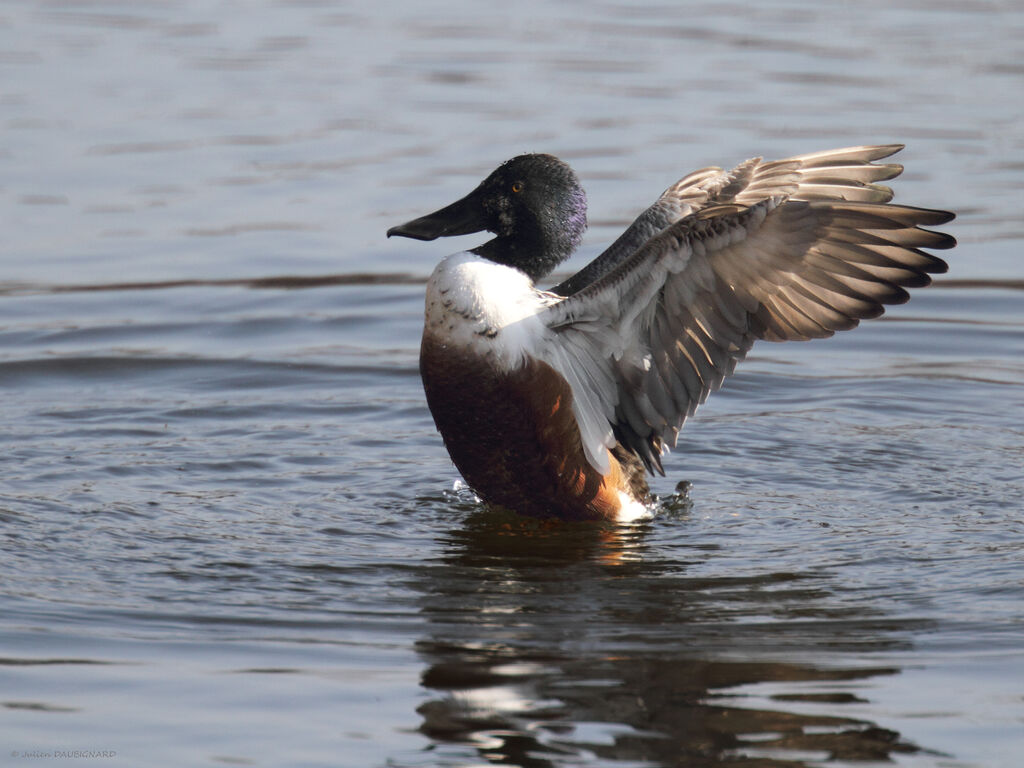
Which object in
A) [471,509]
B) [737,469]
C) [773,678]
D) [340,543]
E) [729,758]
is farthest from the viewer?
[737,469]

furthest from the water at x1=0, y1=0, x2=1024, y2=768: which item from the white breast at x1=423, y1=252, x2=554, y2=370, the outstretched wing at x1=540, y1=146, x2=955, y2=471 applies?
the white breast at x1=423, y1=252, x2=554, y2=370

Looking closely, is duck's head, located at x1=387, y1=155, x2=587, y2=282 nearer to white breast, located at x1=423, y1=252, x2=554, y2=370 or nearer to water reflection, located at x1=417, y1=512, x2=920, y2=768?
white breast, located at x1=423, y1=252, x2=554, y2=370

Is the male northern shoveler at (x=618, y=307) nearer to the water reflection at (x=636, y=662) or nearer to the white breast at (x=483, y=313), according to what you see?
the white breast at (x=483, y=313)

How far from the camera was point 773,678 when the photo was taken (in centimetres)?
464

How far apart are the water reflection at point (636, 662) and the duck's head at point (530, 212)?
3.93 ft

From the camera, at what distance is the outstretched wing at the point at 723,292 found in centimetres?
557

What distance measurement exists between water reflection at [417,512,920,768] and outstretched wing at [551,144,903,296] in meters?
1.24

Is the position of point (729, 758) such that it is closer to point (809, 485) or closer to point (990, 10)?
point (809, 485)

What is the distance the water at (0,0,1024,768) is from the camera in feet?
14.7

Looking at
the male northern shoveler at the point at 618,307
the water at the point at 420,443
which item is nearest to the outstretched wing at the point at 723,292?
the male northern shoveler at the point at 618,307

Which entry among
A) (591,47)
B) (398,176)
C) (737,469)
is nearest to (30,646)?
(737,469)

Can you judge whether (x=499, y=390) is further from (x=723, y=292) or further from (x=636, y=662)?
(x=636, y=662)

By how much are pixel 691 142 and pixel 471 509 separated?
5.83m

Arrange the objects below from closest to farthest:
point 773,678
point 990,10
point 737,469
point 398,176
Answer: point 773,678
point 737,469
point 398,176
point 990,10
